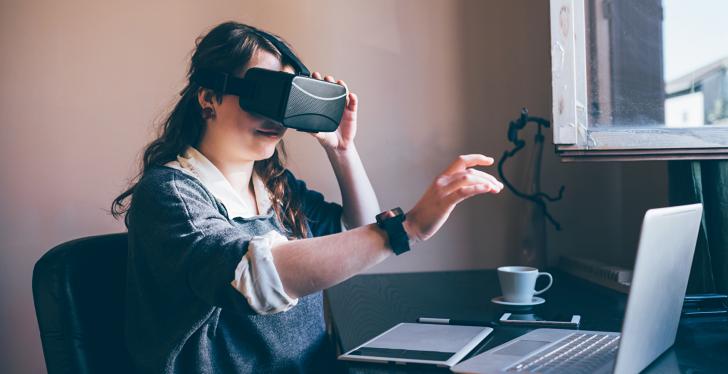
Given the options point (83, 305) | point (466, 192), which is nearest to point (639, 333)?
point (466, 192)

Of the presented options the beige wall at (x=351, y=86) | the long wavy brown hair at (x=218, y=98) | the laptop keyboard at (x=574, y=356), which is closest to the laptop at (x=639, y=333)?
the laptop keyboard at (x=574, y=356)

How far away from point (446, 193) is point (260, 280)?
0.87 feet

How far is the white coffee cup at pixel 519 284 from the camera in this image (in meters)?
1.30

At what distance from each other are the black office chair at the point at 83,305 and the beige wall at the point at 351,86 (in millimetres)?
572

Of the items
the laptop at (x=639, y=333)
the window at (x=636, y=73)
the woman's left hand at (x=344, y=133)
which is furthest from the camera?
the woman's left hand at (x=344, y=133)

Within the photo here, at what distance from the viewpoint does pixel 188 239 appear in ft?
3.05

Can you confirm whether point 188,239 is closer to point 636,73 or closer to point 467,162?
point 467,162

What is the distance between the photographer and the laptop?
0.77 metres

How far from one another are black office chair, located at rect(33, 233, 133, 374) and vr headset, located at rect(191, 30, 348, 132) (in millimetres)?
329

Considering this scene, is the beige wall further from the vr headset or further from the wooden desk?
the vr headset

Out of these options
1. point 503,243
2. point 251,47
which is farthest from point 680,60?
point 251,47

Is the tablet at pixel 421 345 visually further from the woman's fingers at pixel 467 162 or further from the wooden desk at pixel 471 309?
the woman's fingers at pixel 467 162

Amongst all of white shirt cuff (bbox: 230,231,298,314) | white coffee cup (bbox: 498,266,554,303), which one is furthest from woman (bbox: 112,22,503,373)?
white coffee cup (bbox: 498,266,554,303)

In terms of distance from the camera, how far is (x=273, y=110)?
1.08m
